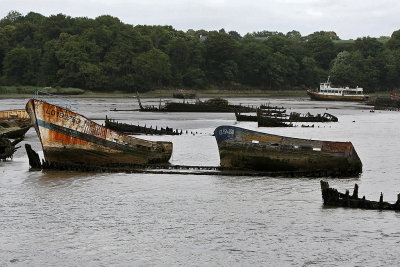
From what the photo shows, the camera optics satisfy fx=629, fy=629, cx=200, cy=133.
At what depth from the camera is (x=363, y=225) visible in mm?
24859

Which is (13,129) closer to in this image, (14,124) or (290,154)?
(14,124)

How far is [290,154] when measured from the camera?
35594mm

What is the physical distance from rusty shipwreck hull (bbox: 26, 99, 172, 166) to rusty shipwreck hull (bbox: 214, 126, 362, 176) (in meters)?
6.38

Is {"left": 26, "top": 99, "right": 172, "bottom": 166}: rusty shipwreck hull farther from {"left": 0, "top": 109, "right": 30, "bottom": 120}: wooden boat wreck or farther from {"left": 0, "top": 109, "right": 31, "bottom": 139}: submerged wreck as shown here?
{"left": 0, "top": 109, "right": 30, "bottom": 120}: wooden boat wreck

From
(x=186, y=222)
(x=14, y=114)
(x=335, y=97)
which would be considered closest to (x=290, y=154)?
(x=186, y=222)

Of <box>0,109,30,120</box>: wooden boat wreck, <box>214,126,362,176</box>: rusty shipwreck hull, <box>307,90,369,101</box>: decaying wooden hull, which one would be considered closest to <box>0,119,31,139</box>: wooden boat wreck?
<box>0,109,30,120</box>: wooden boat wreck

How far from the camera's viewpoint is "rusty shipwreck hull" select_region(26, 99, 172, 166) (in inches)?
1454

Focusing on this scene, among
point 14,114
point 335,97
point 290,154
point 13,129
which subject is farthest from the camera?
point 335,97

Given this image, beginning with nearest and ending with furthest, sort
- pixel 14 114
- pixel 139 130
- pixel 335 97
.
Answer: pixel 139 130 → pixel 14 114 → pixel 335 97

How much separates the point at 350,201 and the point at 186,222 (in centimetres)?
730

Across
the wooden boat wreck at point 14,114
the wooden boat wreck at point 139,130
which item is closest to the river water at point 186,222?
the wooden boat wreck at point 139,130

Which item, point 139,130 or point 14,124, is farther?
point 139,130

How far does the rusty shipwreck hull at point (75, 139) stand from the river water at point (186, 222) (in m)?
1.86

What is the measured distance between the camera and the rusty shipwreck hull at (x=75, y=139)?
A: 36.9 metres
